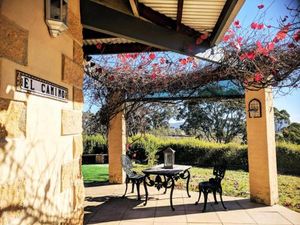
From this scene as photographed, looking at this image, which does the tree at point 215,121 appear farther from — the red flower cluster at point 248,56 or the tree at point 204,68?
the red flower cluster at point 248,56

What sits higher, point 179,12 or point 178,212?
point 179,12

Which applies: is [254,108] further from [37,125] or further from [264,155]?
[37,125]

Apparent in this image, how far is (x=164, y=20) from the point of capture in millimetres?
3314

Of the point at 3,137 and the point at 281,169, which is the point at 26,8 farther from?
the point at 281,169

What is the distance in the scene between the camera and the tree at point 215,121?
670 inches

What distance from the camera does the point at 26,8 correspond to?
63.9 inches

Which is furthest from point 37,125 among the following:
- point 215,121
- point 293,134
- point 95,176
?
point 215,121

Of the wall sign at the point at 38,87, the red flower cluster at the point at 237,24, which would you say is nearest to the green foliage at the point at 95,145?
the red flower cluster at the point at 237,24

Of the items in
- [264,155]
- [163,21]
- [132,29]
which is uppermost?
[163,21]

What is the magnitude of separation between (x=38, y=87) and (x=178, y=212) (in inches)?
156

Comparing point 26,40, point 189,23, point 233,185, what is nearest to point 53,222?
point 26,40

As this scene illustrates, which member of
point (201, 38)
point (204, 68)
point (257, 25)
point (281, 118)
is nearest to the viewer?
point (201, 38)

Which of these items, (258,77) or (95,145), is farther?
(95,145)

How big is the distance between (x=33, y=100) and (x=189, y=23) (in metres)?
2.28
